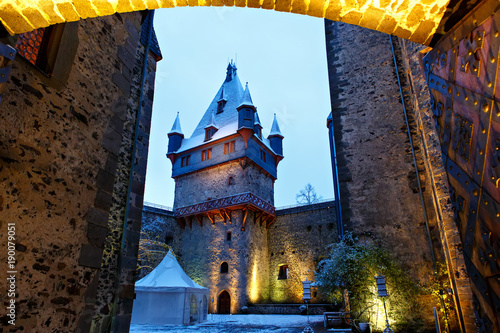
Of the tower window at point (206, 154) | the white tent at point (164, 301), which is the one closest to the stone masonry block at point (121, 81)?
the white tent at point (164, 301)

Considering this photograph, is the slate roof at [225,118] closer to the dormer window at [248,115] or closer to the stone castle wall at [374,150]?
the dormer window at [248,115]

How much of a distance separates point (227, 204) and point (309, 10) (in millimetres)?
17173

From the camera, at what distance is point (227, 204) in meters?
18.8

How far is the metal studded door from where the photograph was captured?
1468 mm

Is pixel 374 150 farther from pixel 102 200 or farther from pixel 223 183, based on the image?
pixel 223 183

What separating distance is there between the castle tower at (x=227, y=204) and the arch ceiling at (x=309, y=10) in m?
16.3

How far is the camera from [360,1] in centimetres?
188

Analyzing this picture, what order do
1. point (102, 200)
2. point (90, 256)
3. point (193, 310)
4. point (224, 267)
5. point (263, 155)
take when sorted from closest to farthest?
point (90, 256) → point (102, 200) → point (193, 310) → point (224, 267) → point (263, 155)

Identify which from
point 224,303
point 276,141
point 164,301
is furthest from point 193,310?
point 276,141

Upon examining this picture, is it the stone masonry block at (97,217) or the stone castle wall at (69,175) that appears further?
the stone masonry block at (97,217)

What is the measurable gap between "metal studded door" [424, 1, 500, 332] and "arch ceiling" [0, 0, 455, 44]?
0.60ft

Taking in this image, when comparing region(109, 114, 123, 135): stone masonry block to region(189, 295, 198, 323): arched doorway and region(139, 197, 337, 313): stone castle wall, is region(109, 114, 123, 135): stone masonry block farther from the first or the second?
region(139, 197, 337, 313): stone castle wall

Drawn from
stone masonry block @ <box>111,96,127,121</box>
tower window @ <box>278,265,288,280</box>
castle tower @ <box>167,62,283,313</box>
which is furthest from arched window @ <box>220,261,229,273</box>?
stone masonry block @ <box>111,96,127,121</box>

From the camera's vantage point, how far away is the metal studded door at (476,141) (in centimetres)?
147
